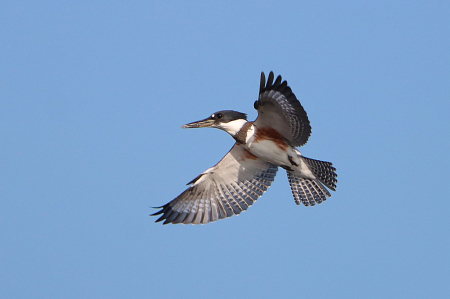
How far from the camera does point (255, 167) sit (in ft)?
29.9

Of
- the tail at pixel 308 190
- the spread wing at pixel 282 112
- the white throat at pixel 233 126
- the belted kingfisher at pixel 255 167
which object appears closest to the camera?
the spread wing at pixel 282 112

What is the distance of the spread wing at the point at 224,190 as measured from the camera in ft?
28.1

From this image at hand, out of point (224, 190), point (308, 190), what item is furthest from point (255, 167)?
point (308, 190)

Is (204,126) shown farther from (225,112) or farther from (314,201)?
(314,201)

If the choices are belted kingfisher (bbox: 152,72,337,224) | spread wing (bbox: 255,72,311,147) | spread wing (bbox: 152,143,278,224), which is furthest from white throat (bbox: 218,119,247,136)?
spread wing (bbox: 152,143,278,224)

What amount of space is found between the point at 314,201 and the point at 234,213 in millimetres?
1731

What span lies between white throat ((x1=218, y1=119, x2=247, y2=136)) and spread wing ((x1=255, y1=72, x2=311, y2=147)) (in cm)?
→ 30

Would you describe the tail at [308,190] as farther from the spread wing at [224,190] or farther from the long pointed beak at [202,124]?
the long pointed beak at [202,124]

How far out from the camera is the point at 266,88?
23.5 feet

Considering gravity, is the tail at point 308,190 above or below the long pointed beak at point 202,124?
below

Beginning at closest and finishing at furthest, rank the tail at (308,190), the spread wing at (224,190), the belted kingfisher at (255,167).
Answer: the belted kingfisher at (255,167) → the spread wing at (224,190) → the tail at (308,190)

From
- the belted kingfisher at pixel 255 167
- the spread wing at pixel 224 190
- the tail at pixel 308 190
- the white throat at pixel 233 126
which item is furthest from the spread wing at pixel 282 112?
the tail at pixel 308 190

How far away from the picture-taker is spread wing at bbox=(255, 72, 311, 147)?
23.3ft

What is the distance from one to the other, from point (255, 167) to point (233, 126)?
128cm
